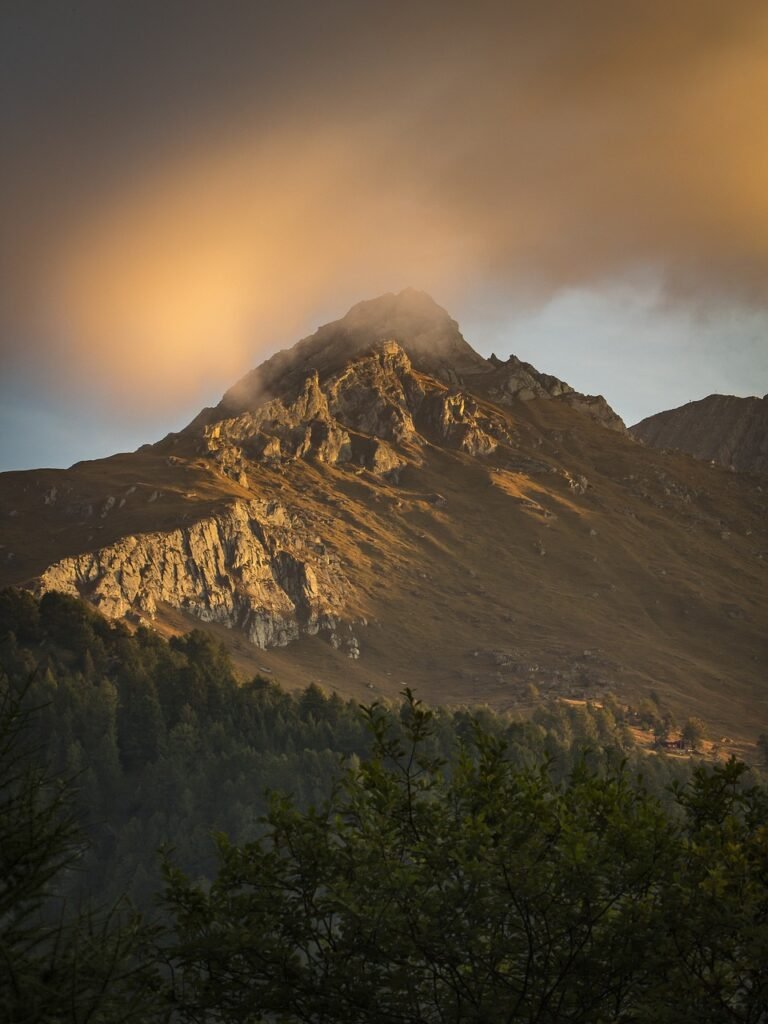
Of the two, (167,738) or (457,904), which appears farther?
(167,738)

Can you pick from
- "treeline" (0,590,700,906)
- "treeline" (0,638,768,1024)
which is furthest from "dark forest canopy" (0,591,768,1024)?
"treeline" (0,590,700,906)

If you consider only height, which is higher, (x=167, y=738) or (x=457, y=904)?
(x=457, y=904)

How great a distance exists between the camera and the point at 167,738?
14625 cm

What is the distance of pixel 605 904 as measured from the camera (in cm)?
2092

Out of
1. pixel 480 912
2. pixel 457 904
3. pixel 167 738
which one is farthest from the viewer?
pixel 167 738

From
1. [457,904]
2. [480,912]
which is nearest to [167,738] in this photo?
[457,904]

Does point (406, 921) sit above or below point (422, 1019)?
above

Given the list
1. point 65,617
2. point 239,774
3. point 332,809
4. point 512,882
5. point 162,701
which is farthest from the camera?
point 65,617

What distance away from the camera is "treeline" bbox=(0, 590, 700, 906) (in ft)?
396

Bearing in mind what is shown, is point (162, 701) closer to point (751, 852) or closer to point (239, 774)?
point (239, 774)

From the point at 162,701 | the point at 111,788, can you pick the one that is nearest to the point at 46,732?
the point at 111,788

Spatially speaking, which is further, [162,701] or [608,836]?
[162,701]

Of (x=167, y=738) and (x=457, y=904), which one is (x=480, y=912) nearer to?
(x=457, y=904)

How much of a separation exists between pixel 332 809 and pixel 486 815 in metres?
3.80
